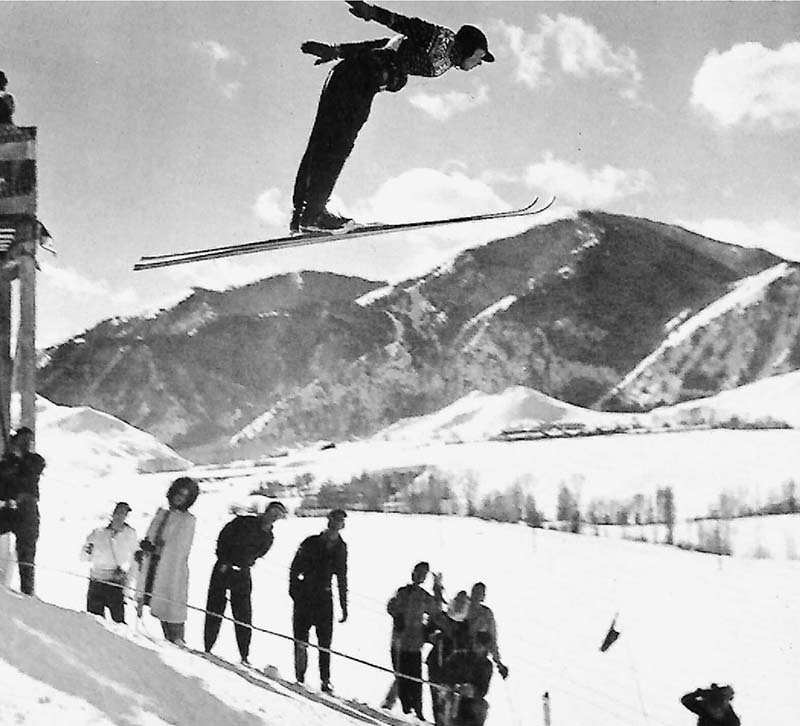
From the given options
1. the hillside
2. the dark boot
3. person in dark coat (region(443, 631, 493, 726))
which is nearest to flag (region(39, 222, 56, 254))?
the hillside

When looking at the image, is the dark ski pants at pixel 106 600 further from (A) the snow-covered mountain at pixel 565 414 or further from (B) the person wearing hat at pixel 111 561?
A: (A) the snow-covered mountain at pixel 565 414

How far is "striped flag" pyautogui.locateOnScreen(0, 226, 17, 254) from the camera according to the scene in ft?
11.3

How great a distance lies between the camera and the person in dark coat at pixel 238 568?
305 cm

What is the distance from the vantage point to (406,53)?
10.6ft

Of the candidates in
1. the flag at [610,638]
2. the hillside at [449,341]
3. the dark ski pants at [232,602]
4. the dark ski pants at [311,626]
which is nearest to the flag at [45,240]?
the hillside at [449,341]

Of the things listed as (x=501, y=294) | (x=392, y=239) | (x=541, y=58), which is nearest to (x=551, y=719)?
(x=501, y=294)

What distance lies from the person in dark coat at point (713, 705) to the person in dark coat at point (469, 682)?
0.58m

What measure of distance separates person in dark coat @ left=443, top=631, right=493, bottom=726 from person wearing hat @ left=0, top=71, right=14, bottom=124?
2.42 metres

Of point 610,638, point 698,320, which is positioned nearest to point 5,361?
point 610,638

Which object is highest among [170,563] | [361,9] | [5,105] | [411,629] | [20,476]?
[361,9]

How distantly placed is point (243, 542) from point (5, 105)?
5.83ft

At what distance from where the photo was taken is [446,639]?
9.86 feet

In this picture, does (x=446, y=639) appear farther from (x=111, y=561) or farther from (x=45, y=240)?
(x=45, y=240)

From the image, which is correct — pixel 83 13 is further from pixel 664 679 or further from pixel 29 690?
pixel 664 679
